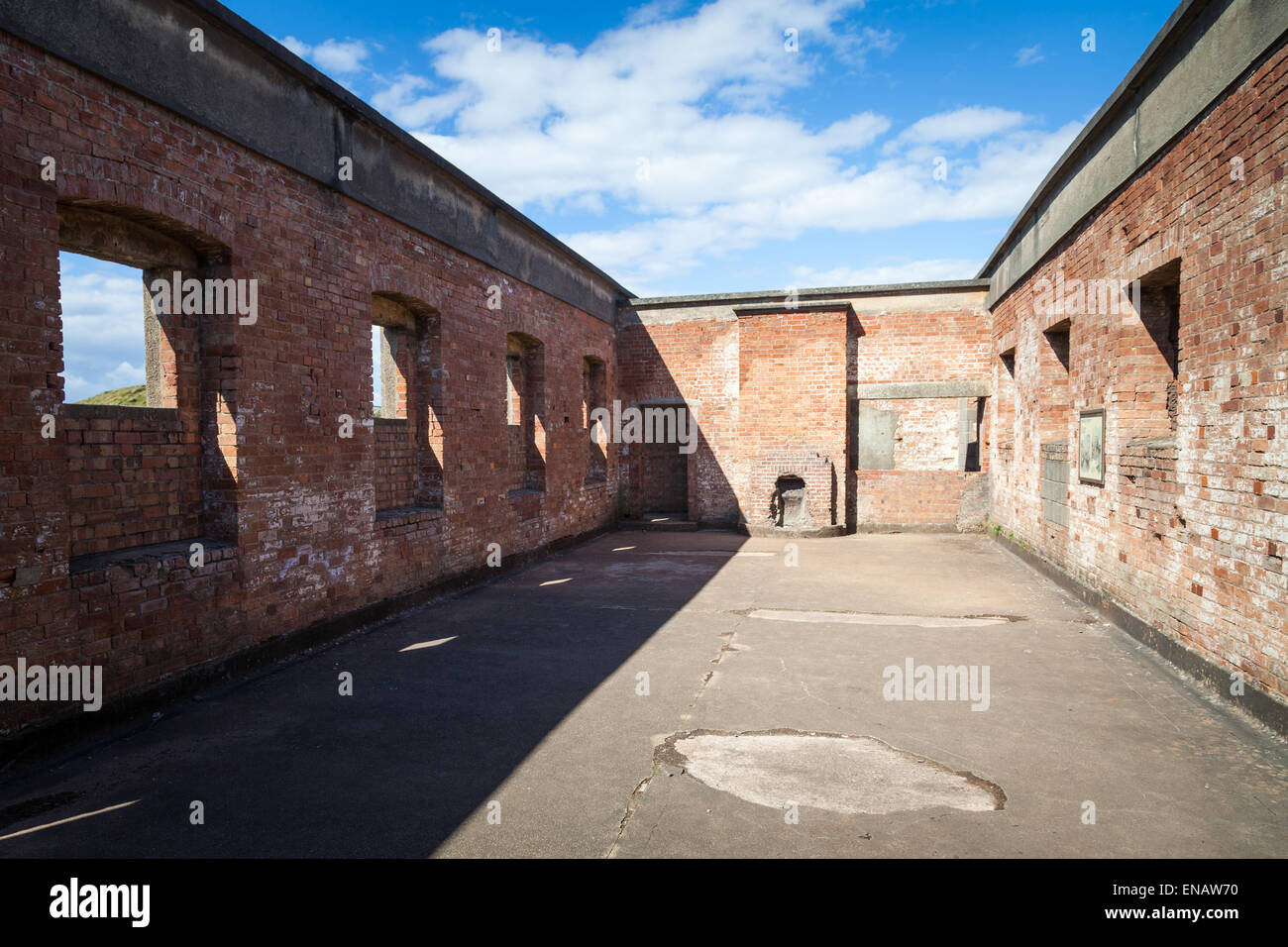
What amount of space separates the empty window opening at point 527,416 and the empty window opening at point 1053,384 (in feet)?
22.1

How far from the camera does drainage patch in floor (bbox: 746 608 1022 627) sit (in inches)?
252

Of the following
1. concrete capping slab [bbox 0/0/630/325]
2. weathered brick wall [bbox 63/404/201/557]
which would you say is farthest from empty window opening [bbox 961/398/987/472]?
weathered brick wall [bbox 63/404/201/557]

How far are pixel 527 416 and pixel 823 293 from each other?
601cm

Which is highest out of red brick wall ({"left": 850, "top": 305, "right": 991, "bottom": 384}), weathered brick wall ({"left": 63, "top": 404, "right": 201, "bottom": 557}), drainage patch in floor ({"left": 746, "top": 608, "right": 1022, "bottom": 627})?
red brick wall ({"left": 850, "top": 305, "right": 991, "bottom": 384})

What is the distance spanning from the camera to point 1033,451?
9.41m

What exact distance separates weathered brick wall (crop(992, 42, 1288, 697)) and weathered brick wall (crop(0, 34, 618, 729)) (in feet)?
21.2

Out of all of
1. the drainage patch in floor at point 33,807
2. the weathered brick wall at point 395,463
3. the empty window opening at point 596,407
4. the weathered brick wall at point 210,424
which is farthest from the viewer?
the empty window opening at point 596,407

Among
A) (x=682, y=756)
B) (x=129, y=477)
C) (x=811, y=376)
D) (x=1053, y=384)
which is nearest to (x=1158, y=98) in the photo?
(x=1053, y=384)

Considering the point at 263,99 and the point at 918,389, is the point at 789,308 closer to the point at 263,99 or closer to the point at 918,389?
the point at 918,389

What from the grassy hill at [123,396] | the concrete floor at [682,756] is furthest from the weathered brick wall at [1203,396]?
the grassy hill at [123,396]

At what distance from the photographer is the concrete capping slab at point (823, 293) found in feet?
40.3

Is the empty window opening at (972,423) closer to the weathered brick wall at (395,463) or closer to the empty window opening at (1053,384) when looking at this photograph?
the empty window opening at (1053,384)

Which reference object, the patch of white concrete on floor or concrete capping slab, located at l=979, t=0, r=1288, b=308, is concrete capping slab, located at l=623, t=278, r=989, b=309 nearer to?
concrete capping slab, located at l=979, t=0, r=1288, b=308

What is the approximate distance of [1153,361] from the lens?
20.3ft
